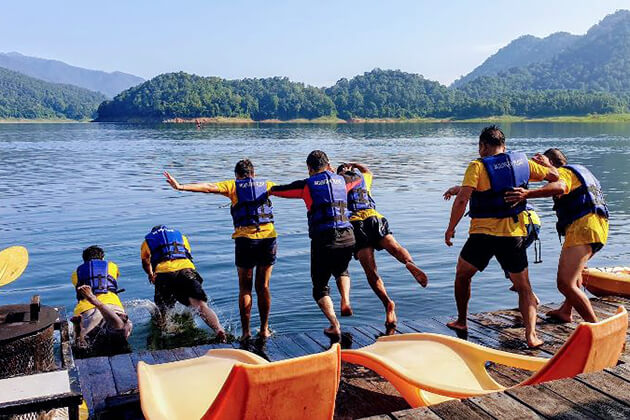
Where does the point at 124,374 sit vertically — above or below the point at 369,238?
below

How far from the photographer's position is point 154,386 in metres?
4.78

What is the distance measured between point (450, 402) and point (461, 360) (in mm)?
2065

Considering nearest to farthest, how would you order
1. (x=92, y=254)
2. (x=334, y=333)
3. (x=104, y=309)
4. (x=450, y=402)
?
(x=450, y=402) < (x=334, y=333) < (x=104, y=309) < (x=92, y=254)

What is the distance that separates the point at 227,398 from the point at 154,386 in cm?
129

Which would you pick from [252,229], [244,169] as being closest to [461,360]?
[252,229]

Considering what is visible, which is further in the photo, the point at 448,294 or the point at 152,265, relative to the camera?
the point at 448,294

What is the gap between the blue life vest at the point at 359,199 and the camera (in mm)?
8156

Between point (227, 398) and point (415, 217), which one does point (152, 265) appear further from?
point (415, 217)

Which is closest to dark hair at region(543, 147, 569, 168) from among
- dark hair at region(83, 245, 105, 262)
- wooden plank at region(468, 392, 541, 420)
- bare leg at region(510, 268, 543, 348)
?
bare leg at region(510, 268, 543, 348)

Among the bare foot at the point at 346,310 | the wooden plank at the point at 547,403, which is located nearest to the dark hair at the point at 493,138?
A: the bare foot at the point at 346,310

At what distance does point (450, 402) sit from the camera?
Result: 364 cm

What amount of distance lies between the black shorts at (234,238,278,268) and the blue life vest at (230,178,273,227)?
0.22 metres

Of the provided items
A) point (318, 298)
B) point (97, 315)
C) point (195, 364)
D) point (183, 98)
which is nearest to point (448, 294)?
point (318, 298)

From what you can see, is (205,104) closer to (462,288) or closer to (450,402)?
(462,288)
